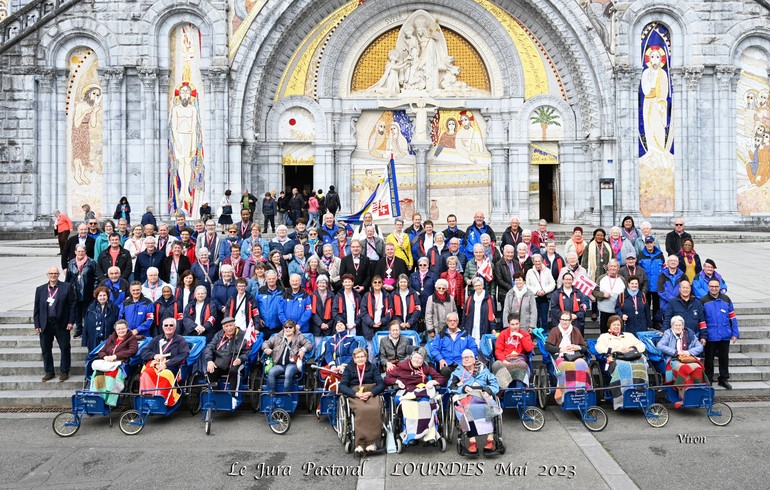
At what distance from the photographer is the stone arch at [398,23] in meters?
29.5

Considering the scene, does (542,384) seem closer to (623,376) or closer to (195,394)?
(623,376)

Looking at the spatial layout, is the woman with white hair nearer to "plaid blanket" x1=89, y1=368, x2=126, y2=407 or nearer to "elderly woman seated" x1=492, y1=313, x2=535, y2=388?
"elderly woman seated" x1=492, y1=313, x2=535, y2=388

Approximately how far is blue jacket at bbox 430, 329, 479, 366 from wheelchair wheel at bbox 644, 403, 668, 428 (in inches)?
104

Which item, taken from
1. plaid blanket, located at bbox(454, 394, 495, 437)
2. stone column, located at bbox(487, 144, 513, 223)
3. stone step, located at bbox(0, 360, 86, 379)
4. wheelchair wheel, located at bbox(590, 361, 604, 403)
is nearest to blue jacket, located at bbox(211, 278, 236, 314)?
stone step, located at bbox(0, 360, 86, 379)

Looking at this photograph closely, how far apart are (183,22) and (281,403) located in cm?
Result: 2062

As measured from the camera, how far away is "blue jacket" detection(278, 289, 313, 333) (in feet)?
40.2

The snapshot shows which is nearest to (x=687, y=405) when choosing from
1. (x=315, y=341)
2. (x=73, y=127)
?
(x=315, y=341)

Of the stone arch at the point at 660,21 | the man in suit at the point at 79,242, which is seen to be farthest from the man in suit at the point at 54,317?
the stone arch at the point at 660,21

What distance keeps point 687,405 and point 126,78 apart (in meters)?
23.2

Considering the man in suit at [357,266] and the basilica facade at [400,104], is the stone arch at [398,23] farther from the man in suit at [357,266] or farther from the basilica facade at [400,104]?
the man in suit at [357,266]

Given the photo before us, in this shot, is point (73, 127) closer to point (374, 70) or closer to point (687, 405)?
point (374, 70)

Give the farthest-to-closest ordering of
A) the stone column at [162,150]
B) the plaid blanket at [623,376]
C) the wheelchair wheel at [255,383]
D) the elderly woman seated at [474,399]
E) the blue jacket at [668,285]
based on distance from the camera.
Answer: the stone column at [162,150] < the blue jacket at [668,285] < the wheelchair wheel at [255,383] < the plaid blanket at [623,376] < the elderly woman seated at [474,399]

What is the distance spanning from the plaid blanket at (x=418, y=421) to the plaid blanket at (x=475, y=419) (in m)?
0.37

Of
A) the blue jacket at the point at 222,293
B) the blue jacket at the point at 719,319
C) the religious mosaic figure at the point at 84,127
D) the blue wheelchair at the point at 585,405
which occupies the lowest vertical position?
the blue wheelchair at the point at 585,405
